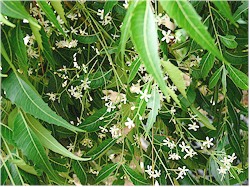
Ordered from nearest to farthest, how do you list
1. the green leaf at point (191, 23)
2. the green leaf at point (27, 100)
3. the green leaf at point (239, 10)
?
the green leaf at point (191, 23) → the green leaf at point (27, 100) → the green leaf at point (239, 10)

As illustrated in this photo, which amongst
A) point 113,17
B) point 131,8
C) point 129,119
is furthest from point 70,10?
point 131,8

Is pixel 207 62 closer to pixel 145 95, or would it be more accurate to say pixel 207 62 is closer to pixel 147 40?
Answer: pixel 145 95

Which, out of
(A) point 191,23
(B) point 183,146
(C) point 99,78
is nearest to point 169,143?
(B) point 183,146

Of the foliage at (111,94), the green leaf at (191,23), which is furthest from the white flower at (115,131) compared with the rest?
the green leaf at (191,23)

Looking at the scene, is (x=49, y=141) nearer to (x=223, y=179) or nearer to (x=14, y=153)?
(x=14, y=153)

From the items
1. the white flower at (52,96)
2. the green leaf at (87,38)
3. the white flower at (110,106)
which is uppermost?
the green leaf at (87,38)

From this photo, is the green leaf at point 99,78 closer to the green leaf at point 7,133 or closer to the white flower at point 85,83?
the white flower at point 85,83

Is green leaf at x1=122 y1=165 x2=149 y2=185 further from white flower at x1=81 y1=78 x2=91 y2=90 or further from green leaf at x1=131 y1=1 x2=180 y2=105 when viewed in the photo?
green leaf at x1=131 y1=1 x2=180 y2=105
